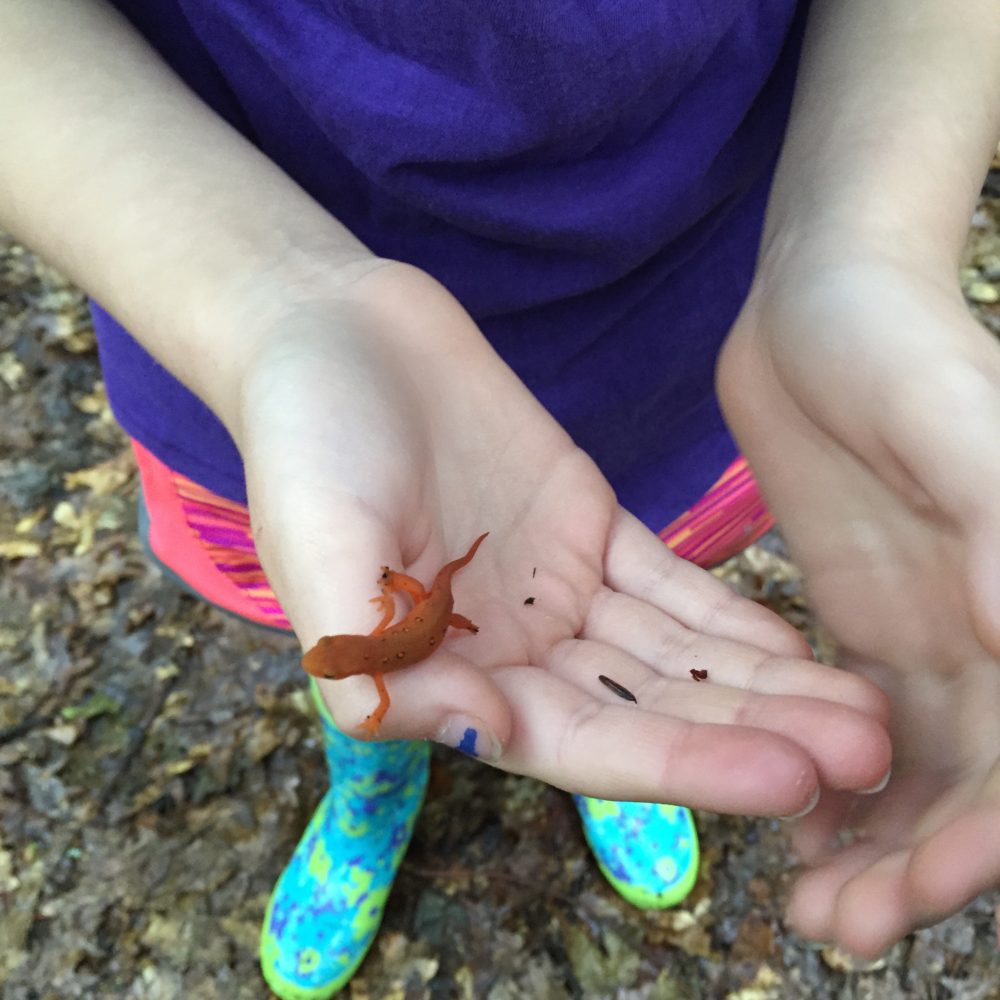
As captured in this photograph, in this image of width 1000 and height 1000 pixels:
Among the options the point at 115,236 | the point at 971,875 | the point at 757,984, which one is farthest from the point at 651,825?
the point at 115,236

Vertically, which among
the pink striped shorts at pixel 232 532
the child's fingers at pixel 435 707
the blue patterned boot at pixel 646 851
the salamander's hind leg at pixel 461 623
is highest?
the child's fingers at pixel 435 707

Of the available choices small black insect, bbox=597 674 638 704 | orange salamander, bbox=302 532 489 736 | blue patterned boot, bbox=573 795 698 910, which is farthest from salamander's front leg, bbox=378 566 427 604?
blue patterned boot, bbox=573 795 698 910

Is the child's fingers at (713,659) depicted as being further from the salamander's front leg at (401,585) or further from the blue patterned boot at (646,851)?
the blue patterned boot at (646,851)

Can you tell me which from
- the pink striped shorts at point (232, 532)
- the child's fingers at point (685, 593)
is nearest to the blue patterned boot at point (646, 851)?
the pink striped shorts at point (232, 532)

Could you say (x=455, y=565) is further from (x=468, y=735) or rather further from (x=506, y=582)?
(x=468, y=735)

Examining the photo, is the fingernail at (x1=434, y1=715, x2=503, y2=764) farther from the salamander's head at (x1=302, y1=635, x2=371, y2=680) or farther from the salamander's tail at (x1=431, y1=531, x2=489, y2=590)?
the salamander's tail at (x1=431, y1=531, x2=489, y2=590)

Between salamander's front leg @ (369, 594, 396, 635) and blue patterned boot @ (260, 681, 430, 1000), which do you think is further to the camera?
blue patterned boot @ (260, 681, 430, 1000)

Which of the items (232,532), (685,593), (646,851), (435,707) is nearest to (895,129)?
(685,593)
